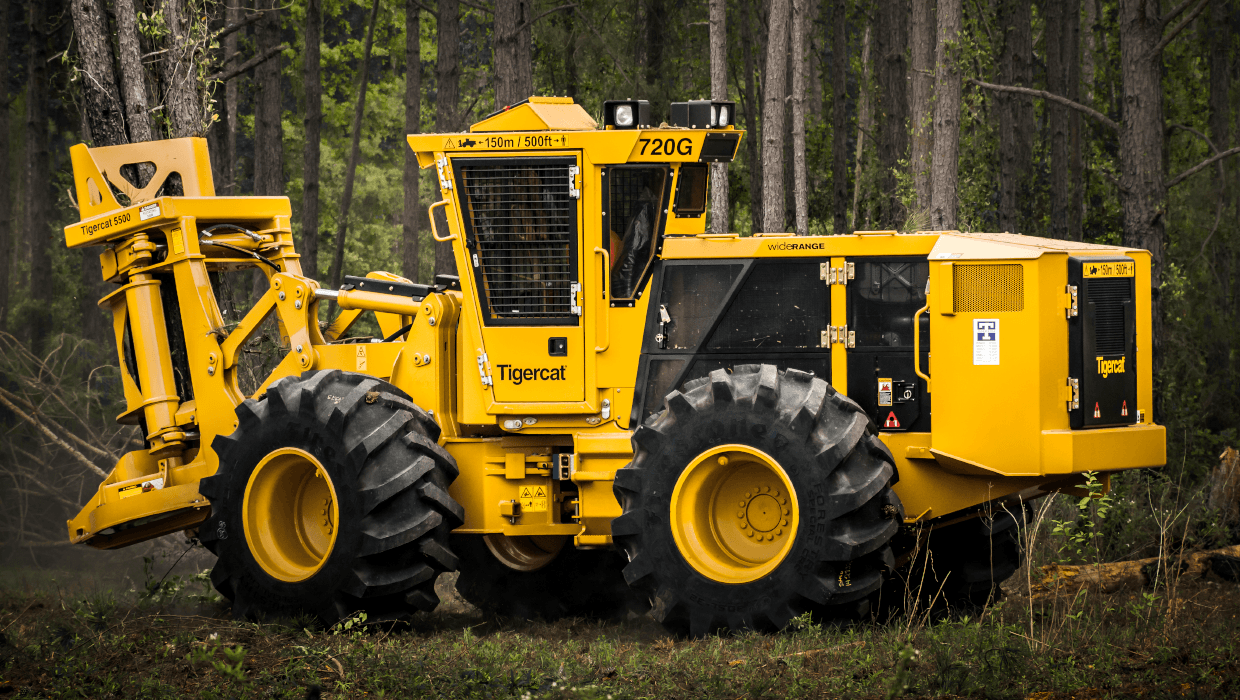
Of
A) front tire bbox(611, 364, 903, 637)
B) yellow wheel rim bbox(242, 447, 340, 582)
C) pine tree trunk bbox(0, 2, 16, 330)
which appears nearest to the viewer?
front tire bbox(611, 364, 903, 637)

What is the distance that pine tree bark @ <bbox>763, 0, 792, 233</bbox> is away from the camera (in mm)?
17969

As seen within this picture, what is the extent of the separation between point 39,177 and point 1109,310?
74.0 feet

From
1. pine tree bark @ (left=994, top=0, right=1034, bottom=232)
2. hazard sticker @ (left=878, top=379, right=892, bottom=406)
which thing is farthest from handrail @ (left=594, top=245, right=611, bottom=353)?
pine tree bark @ (left=994, top=0, right=1034, bottom=232)

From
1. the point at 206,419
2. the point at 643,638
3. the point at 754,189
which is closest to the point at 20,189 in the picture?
the point at 754,189

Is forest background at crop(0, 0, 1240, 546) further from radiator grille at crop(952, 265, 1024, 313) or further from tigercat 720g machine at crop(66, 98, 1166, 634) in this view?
radiator grille at crop(952, 265, 1024, 313)

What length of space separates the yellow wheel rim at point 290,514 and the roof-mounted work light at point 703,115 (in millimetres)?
3200

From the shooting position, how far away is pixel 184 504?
27.6 ft

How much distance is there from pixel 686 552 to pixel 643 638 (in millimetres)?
1011

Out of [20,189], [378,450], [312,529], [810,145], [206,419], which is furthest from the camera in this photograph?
[20,189]

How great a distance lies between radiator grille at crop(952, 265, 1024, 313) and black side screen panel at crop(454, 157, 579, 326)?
Result: 95.0 inches

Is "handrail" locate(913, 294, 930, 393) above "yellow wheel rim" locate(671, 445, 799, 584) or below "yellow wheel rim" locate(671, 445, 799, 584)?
above

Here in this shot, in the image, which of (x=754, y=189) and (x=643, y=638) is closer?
(x=643, y=638)

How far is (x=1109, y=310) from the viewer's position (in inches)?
277

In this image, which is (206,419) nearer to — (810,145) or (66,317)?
(66,317)
